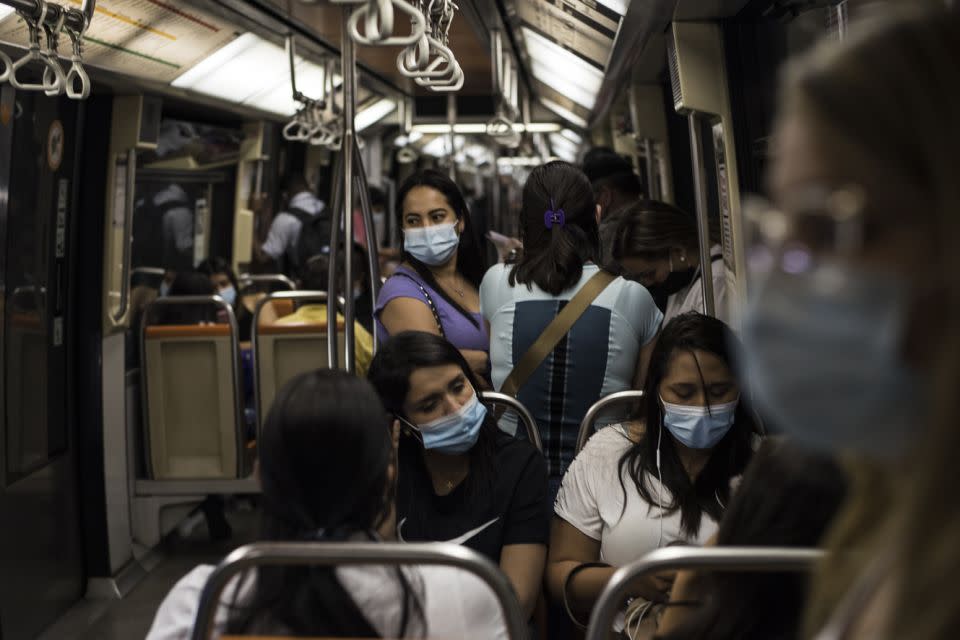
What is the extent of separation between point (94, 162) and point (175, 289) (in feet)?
4.85

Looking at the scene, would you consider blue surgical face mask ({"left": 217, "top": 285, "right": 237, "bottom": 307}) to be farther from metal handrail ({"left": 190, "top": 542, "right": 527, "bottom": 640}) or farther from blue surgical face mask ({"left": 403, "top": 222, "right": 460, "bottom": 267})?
metal handrail ({"left": 190, "top": 542, "right": 527, "bottom": 640})

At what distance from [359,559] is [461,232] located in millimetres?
2231

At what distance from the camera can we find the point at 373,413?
177 centimetres

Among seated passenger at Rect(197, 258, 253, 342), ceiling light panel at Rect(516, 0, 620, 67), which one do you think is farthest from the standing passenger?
seated passenger at Rect(197, 258, 253, 342)

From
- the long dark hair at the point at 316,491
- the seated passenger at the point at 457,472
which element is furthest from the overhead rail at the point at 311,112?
the long dark hair at the point at 316,491

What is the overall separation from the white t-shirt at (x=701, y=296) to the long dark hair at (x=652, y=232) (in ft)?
0.35

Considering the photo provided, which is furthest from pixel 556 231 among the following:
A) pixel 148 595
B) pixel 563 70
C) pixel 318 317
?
pixel 563 70

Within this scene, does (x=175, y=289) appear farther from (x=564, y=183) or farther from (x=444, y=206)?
(x=564, y=183)

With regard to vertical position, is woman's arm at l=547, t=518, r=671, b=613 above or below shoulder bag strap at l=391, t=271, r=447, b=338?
below

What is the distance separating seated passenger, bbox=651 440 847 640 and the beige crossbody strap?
1411mm

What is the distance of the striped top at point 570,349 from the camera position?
3113mm

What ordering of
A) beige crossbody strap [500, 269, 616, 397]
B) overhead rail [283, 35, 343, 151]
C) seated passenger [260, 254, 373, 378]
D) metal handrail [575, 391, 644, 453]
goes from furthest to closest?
1. overhead rail [283, 35, 343, 151]
2. seated passenger [260, 254, 373, 378]
3. beige crossbody strap [500, 269, 616, 397]
4. metal handrail [575, 391, 644, 453]

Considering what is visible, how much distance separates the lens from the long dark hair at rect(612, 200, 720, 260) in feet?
13.0

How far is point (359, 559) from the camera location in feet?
5.17
